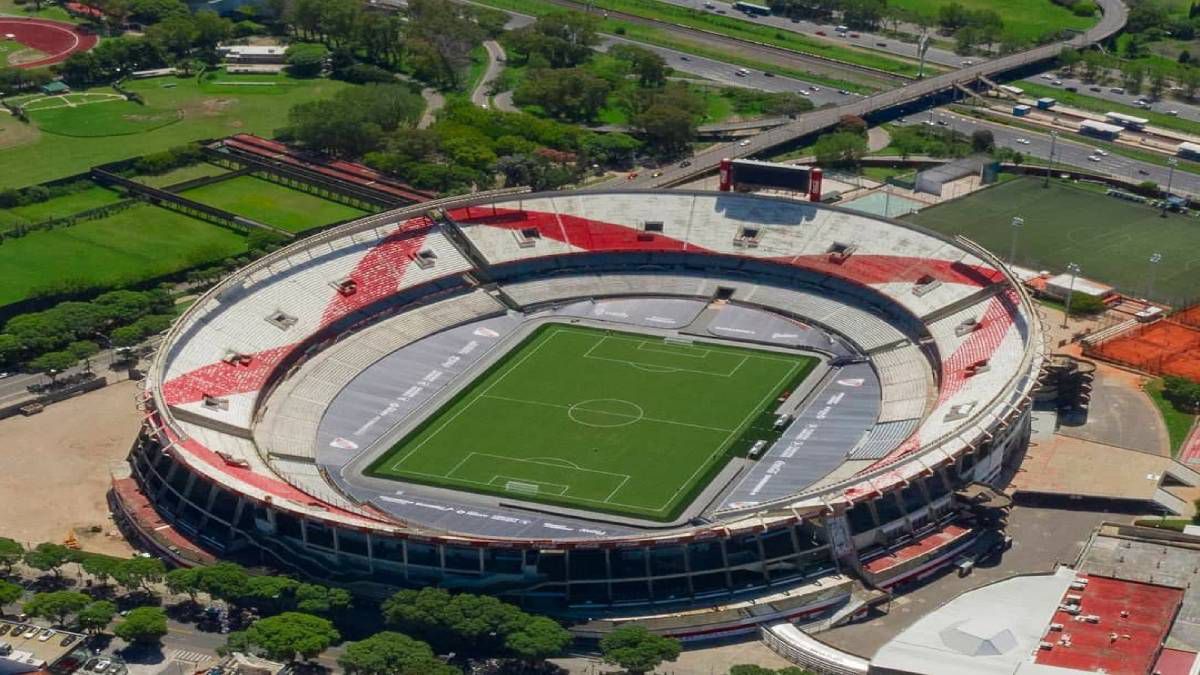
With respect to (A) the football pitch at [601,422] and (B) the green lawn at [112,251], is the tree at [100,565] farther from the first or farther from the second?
(B) the green lawn at [112,251]

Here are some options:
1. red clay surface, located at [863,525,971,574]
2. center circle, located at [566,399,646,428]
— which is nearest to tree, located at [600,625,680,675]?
red clay surface, located at [863,525,971,574]

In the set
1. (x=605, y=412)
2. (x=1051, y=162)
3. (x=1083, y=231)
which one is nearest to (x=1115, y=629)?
(x=605, y=412)

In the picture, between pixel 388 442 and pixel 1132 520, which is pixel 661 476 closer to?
pixel 388 442

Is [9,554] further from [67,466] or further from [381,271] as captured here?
[381,271]

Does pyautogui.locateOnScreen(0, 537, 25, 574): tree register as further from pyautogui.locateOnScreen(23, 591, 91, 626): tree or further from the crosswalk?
the crosswalk

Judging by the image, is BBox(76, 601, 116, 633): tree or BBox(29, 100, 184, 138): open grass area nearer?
BBox(76, 601, 116, 633): tree

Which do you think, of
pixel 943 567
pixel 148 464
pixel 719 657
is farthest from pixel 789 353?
pixel 148 464
